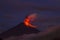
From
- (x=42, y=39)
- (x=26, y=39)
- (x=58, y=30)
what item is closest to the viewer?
(x=58, y=30)

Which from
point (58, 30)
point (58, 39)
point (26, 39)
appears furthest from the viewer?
point (26, 39)

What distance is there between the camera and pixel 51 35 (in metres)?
11.6

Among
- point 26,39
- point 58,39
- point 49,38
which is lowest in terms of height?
point 58,39

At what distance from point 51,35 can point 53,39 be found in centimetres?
82

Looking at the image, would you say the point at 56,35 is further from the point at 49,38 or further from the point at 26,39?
the point at 26,39

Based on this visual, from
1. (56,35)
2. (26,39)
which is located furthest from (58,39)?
(26,39)

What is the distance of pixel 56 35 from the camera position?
1038 cm

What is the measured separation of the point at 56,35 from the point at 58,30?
41 centimetres

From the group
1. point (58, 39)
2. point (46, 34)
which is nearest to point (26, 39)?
point (46, 34)

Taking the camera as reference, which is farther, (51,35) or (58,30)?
(51,35)

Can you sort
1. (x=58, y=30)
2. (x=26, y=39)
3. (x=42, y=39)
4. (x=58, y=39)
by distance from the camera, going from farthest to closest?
(x=26, y=39) < (x=42, y=39) < (x=58, y=30) < (x=58, y=39)

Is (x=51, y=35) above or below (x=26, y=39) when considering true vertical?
below

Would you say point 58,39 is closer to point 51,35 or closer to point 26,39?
point 51,35

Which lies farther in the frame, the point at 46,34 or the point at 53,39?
the point at 46,34
